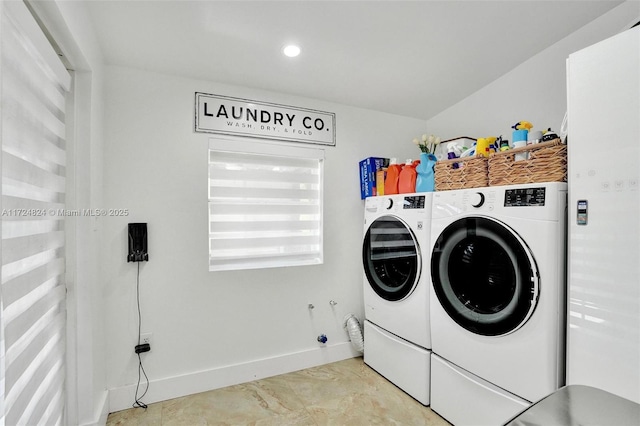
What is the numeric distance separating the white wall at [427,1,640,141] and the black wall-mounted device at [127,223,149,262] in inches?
105

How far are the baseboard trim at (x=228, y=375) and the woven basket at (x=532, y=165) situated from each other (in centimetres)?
186

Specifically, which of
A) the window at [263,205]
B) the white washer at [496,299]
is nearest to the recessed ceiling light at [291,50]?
the window at [263,205]

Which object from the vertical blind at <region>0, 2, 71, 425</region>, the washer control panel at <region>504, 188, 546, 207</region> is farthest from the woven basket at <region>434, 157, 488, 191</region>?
the vertical blind at <region>0, 2, 71, 425</region>

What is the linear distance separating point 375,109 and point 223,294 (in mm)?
2094

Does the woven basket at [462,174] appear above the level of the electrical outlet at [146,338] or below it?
above

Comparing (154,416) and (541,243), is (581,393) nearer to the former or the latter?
(541,243)

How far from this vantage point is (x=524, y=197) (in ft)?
4.53

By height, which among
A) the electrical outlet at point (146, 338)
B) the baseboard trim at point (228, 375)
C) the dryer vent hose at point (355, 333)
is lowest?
the baseboard trim at point (228, 375)

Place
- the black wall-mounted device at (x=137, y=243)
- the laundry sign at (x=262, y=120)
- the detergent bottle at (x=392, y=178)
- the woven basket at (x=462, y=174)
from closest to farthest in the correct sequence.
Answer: the woven basket at (x=462, y=174) → the black wall-mounted device at (x=137, y=243) → the laundry sign at (x=262, y=120) → the detergent bottle at (x=392, y=178)

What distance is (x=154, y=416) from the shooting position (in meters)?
1.83

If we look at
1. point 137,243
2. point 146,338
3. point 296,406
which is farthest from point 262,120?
point 296,406

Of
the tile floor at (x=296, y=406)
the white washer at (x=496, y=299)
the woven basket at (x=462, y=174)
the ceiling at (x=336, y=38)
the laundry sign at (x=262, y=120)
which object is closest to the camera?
the white washer at (x=496, y=299)

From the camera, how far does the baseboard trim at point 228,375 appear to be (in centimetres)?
191

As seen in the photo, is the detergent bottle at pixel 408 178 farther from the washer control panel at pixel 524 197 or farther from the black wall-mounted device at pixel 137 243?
the black wall-mounted device at pixel 137 243
